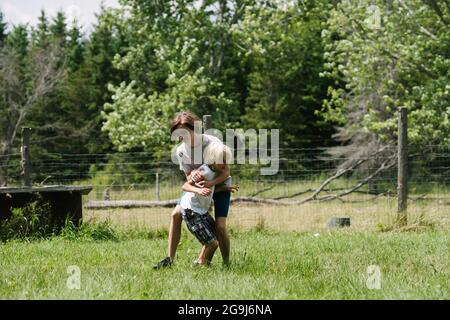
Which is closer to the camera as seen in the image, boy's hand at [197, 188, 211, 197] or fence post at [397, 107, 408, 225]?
boy's hand at [197, 188, 211, 197]

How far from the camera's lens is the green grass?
492 cm

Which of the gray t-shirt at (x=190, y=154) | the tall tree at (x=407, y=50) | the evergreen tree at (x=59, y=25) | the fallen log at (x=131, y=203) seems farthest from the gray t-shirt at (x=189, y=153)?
the evergreen tree at (x=59, y=25)

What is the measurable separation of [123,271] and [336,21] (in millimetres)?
13855

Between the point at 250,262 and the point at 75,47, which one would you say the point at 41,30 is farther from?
the point at 250,262

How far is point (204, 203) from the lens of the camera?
6363mm

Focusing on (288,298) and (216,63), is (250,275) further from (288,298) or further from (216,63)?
(216,63)

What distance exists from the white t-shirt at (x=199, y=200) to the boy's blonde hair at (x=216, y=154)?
0.27ft

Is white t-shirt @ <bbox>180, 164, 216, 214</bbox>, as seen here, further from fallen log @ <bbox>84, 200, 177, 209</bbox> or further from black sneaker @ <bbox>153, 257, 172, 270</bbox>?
fallen log @ <bbox>84, 200, 177, 209</bbox>

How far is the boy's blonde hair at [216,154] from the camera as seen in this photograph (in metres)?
6.20

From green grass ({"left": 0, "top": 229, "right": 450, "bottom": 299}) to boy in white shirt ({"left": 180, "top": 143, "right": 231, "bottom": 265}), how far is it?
0.28m

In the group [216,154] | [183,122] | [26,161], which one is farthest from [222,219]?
[26,161]

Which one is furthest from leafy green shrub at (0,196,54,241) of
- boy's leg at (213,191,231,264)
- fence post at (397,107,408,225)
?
fence post at (397,107,408,225)

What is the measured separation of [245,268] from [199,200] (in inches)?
30.7

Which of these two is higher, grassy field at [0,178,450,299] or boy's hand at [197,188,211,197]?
boy's hand at [197,188,211,197]
